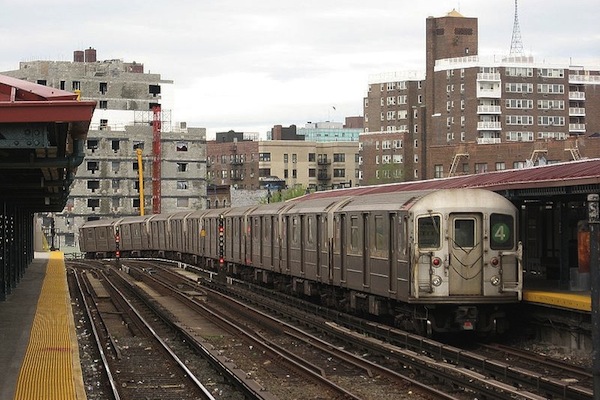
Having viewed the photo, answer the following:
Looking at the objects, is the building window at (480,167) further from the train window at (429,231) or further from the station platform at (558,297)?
the train window at (429,231)

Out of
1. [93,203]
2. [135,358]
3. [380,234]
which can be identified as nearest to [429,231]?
[380,234]

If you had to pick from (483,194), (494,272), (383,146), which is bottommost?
(494,272)

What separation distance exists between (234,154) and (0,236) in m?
123

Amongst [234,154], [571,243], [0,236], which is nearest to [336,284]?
[571,243]

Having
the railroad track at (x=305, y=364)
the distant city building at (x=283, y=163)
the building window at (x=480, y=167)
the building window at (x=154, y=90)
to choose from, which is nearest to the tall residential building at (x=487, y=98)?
the building window at (x=480, y=167)

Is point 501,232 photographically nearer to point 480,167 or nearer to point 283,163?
point 480,167

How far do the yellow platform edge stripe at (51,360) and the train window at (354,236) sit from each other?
6.36m

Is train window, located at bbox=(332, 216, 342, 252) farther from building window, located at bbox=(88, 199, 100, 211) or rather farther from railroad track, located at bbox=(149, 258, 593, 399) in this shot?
building window, located at bbox=(88, 199, 100, 211)

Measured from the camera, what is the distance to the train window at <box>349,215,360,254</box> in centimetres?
2403

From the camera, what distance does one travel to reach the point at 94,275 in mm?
50969

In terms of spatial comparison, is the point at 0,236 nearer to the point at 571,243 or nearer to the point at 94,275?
the point at 571,243

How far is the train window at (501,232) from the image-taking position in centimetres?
2022

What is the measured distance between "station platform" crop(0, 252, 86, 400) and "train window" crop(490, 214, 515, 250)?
25.6ft

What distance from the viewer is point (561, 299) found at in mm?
18719
